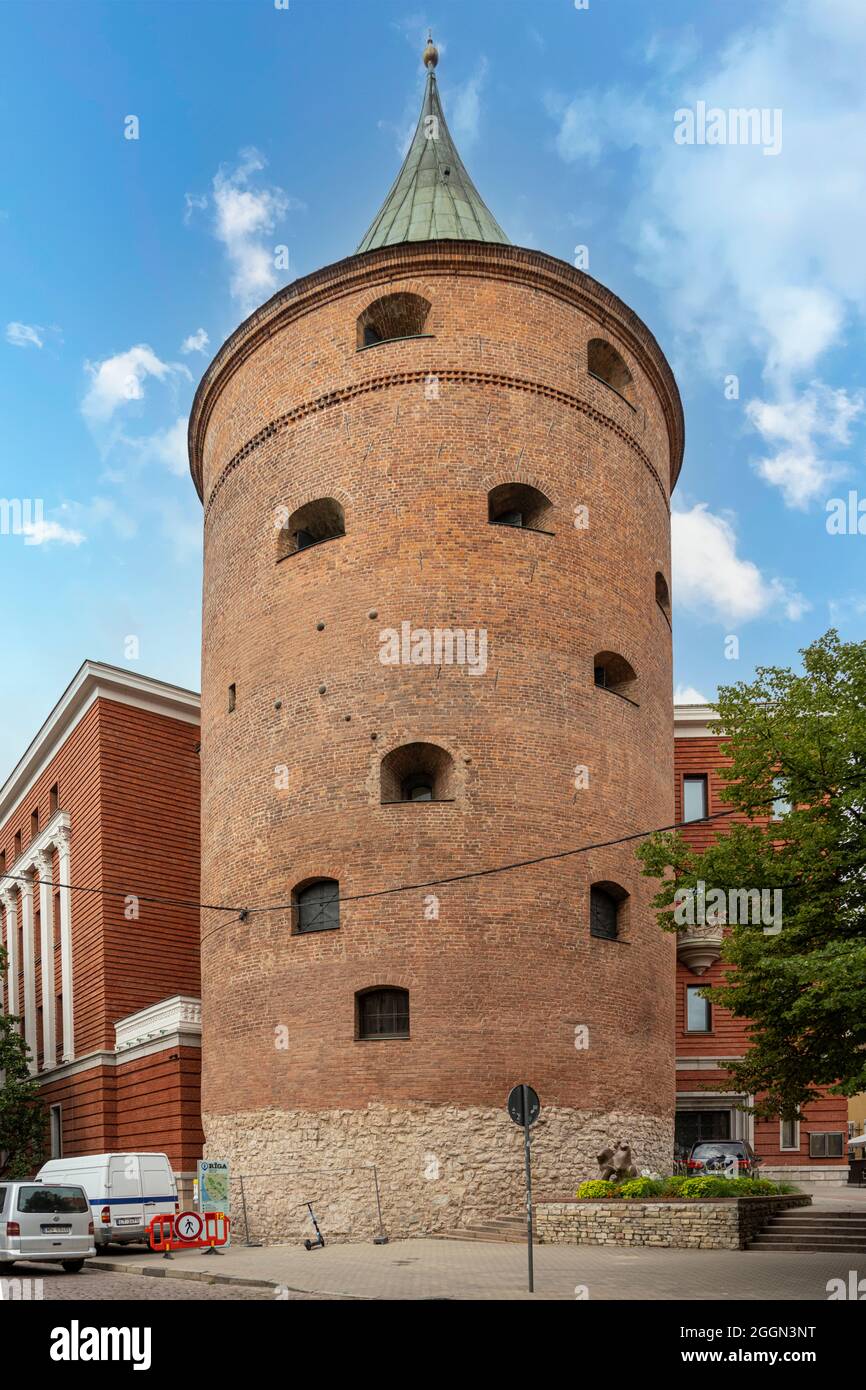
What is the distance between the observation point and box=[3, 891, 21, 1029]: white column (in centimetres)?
4228

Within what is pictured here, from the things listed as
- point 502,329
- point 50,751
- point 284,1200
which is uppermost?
point 502,329

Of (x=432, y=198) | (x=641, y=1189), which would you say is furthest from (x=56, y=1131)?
(x=432, y=198)

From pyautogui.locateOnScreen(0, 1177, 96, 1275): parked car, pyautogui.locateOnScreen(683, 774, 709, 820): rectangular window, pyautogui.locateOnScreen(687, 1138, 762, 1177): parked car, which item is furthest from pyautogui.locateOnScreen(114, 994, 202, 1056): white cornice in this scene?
pyautogui.locateOnScreen(683, 774, 709, 820): rectangular window

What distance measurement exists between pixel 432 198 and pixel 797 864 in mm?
19584

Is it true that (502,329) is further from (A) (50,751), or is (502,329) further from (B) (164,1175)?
(A) (50,751)

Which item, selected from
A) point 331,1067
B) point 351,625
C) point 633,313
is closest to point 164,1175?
point 331,1067

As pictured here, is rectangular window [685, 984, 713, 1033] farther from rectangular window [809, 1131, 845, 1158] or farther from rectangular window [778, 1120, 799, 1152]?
rectangular window [809, 1131, 845, 1158]

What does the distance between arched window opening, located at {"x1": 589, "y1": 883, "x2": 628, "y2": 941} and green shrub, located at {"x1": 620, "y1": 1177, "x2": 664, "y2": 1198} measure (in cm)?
477

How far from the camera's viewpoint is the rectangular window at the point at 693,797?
3784cm

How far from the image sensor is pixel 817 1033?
17.4 meters

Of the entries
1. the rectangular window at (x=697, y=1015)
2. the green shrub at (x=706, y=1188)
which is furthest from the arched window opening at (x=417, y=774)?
the rectangular window at (x=697, y=1015)

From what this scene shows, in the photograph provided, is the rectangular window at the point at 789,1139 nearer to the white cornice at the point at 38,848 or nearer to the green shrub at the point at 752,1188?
the green shrub at the point at 752,1188

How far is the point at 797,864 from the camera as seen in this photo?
57.3 ft
